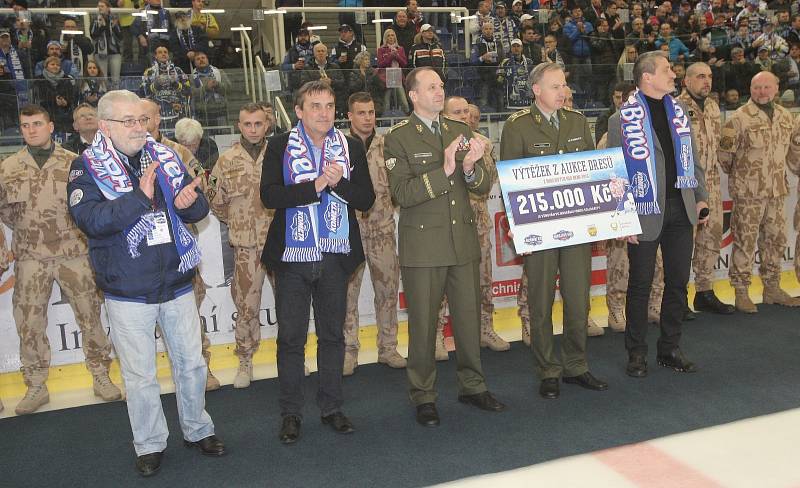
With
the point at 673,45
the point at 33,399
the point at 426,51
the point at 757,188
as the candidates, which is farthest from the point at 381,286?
the point at 673,45

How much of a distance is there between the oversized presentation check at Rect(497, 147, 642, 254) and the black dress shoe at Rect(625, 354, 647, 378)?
950 millimetres

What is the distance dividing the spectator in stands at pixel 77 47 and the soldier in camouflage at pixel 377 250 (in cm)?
636

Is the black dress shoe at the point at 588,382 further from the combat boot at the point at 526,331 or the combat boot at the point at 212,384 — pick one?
the combat boot at the point at 212,384

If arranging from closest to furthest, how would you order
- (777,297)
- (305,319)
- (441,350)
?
(305,319)
(441,350)
(777,297)

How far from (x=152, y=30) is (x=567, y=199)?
8.00 meters

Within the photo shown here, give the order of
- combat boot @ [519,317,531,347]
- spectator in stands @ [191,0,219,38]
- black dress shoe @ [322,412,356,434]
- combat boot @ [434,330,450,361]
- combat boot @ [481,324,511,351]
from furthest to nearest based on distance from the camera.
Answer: spectator in stands @ [191,0,219,38] → combat boot @ [519,317,531,347] → combat boot @ [481,324,511,351] → combat boot @ [434,330,450,361] → black dress shoe @ [322,412,356,434]

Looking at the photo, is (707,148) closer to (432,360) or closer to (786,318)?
(786,318)

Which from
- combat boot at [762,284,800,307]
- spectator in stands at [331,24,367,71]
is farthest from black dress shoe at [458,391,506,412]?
spectator in stands at [331,24,367,71]

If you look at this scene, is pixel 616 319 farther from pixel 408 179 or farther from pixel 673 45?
pixel 673 45

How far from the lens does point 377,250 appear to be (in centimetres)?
522

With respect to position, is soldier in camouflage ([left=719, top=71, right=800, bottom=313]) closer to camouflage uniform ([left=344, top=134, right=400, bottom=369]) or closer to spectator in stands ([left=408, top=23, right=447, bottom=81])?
camouflage uniform ([left=344, top=134, right=400, bottom=369])

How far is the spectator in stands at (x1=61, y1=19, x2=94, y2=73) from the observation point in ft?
32.6

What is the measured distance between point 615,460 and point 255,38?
1035cm

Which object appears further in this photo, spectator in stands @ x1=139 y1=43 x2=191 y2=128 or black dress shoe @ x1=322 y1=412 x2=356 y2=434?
spectator in stands @ x1=139 y1=43 x2=191 y2=128
